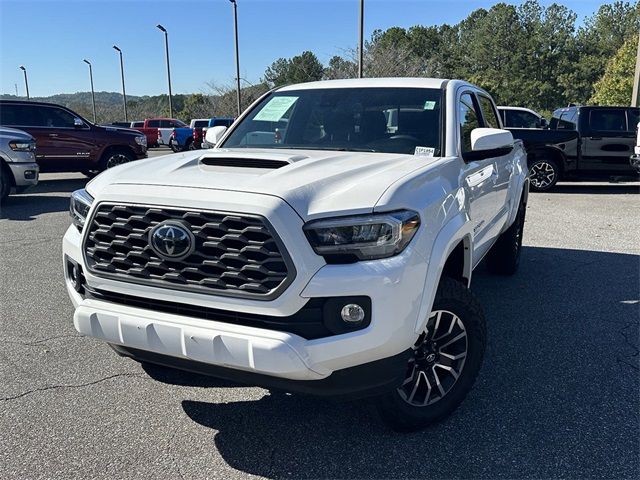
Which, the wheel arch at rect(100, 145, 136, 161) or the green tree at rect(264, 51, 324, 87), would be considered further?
the green tree at rect(264, 51, 324, 87)

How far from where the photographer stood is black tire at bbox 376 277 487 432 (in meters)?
2.68

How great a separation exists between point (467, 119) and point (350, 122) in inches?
35.8

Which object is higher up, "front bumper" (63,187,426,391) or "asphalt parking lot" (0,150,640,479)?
"front bumper" (63,187,426,391)

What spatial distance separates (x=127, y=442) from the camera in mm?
2727

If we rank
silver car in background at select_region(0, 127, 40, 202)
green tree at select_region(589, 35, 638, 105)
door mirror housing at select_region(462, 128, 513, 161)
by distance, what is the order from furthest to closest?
green tree at select_region(589, 35, 638, 105)
silver car in background at select_region(0, 127, 40, 202)
door mirror housing at select_region(462, 128, 513, 161)

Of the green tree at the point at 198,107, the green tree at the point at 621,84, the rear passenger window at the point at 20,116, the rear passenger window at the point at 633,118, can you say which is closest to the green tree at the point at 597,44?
the green tree at the point at 621,84

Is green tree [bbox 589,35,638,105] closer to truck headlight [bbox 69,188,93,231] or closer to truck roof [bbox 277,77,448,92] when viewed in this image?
truck roof [bbox 277,77,448,92]

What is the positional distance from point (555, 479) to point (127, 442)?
79.6 inches

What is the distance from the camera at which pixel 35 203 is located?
405 inches

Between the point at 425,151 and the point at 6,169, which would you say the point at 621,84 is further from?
the point at 425,151

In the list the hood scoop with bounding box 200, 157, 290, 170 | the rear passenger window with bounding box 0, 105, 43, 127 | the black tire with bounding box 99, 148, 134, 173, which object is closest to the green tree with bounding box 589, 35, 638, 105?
the black tire with bounding box 99, 148, 134, 173

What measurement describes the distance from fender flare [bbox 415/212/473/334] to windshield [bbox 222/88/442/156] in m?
0.64

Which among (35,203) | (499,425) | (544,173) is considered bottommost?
(499,425)

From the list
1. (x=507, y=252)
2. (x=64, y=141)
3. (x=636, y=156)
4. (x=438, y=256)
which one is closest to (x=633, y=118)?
(x=636, y=156)
